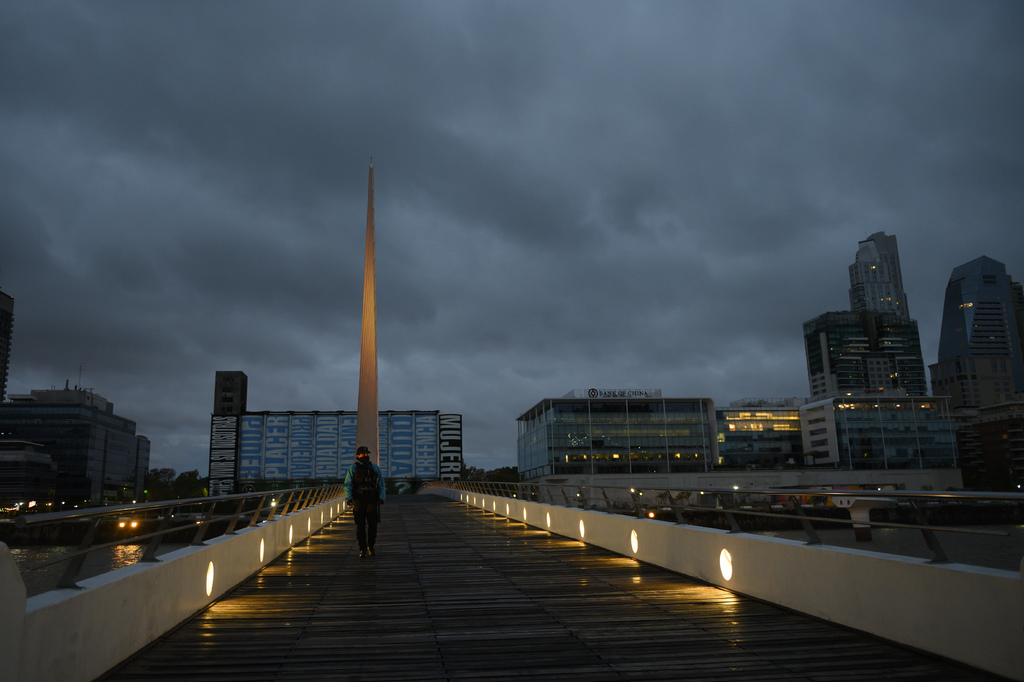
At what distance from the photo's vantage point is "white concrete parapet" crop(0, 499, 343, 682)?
4035 mm

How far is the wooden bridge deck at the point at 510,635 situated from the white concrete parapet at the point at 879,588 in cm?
16

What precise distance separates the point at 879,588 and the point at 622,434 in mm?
105173

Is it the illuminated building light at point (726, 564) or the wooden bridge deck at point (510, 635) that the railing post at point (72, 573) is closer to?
the wooden bridge deck at point (510, 635)

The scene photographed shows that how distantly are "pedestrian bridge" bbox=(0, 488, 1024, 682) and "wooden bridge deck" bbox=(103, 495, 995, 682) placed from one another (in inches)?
1.0

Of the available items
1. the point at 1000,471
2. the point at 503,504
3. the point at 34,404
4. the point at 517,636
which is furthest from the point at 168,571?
the point at 1000,471

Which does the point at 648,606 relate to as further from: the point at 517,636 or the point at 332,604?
the point at 332,604

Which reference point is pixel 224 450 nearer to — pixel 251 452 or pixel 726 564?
pixel 251 452

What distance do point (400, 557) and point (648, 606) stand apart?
23.1 ft

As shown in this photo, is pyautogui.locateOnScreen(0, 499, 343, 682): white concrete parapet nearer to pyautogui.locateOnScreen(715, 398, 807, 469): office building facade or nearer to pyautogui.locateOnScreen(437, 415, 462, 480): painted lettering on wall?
pyautogui.locateOnScreen(437, 415, 462, 480): painted lettering on wall

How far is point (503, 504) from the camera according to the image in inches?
1132

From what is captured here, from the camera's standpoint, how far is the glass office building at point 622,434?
354 ft

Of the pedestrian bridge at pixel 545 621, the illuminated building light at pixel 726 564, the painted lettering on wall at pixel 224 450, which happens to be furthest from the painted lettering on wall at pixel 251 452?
the illuminated building light at pixel 726 564

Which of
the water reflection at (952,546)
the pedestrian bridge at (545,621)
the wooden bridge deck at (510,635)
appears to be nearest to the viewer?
the pedestrian bridge at (545,621)

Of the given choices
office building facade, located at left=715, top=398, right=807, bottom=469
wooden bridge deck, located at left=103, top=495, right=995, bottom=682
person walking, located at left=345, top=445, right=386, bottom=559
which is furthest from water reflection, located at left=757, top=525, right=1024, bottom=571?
wooden bridge deck, located at left=103, top=495, right=995, bottom=682
